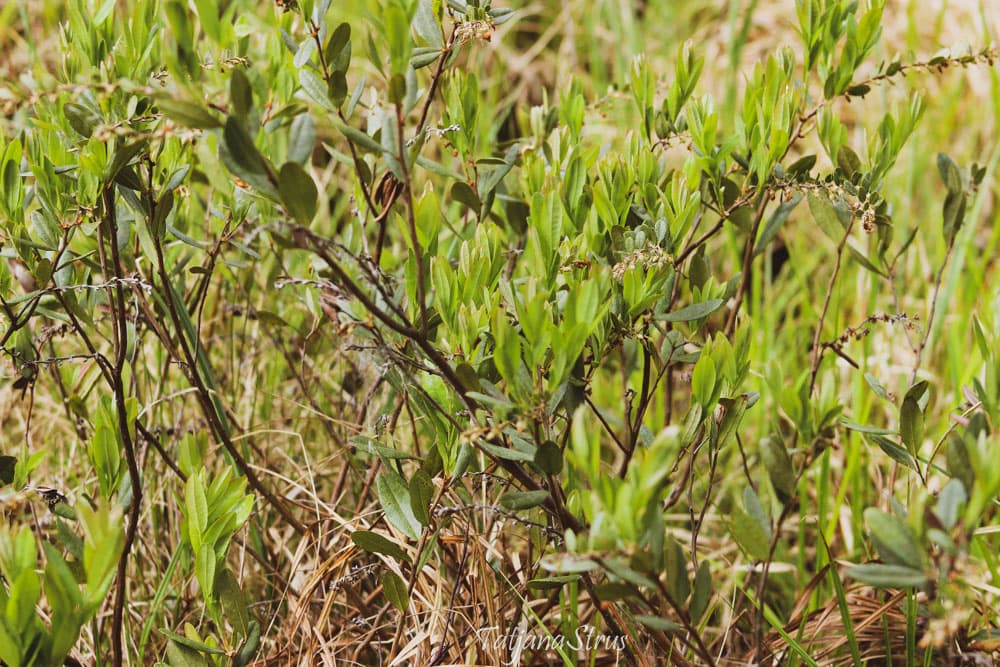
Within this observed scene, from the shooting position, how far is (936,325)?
2.20 meters

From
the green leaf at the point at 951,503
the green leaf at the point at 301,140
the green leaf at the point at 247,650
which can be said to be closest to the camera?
the green leaf at the point at 951,503

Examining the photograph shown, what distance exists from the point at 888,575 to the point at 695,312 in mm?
467

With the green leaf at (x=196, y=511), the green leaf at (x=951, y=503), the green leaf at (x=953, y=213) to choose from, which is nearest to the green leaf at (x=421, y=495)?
the green leaf at (x=196, y=511)

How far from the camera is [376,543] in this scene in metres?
1.21

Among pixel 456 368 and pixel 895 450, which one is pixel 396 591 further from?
pixel 895 450

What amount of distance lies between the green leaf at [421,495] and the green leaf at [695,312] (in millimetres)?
366

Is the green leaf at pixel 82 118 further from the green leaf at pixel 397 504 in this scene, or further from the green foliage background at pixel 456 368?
the green leaf at pixel 397 504

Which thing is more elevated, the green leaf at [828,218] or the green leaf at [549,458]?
the green leaf at [828,218]

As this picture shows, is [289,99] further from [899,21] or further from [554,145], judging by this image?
[899,21]

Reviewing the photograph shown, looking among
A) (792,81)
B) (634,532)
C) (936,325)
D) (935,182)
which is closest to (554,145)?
(792,81)

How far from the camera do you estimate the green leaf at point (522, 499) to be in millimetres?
1093

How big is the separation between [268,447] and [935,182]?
2.57m

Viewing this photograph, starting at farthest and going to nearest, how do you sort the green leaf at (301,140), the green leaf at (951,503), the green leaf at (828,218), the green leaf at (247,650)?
the green leaf at (828,218), the green leaf at (247,650), the green leaf at (301,140), the green leaf at (951,503)

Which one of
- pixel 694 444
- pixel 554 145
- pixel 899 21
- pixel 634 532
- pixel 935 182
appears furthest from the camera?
pixel 899 21
